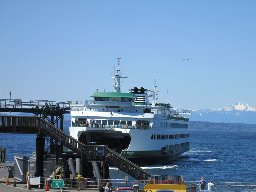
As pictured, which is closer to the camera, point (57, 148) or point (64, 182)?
point (64, 182)

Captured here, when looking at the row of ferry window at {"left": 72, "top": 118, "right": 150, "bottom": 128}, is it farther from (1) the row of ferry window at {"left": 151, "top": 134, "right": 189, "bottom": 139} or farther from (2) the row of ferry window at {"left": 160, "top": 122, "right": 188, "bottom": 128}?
(2) the row of ferry window at {"left": 160, "top": 122, "right": 188, "bottom": 128}

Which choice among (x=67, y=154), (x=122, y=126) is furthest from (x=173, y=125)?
(x=67, y=154)

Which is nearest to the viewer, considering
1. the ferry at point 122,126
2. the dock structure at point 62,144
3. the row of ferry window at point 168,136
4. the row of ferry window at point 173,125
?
the dock structure at point 62,144

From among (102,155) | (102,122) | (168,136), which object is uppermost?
(102,122)

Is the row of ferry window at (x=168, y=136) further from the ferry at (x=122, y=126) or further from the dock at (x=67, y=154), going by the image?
the dock at (x=67, y=154)

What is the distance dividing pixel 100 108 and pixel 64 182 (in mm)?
40387

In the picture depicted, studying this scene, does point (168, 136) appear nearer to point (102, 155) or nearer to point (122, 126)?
point (122, 126)

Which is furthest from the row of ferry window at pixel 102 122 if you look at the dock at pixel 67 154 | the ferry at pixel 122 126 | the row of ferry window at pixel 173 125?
the dock at pixel 67 154

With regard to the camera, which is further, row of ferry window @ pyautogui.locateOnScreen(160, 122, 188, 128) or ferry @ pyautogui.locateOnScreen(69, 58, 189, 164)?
row of ferry window @ pyautogui.locateOnScreen(160, 122, 188, 128)

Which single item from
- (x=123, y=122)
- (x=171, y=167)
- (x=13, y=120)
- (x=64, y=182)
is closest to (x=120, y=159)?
(x=64, y=182)

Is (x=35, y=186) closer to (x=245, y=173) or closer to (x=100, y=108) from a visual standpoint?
(x=100, y=108)

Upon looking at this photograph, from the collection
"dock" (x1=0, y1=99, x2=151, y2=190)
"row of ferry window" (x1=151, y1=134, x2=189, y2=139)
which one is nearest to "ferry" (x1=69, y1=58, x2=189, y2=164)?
"row of ferry window" (x1=151, y1=134, x2=189, y2=139)

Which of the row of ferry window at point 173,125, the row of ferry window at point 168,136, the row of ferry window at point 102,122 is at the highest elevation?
the row of ferry window at point 102,122

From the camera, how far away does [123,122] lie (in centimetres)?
7956
